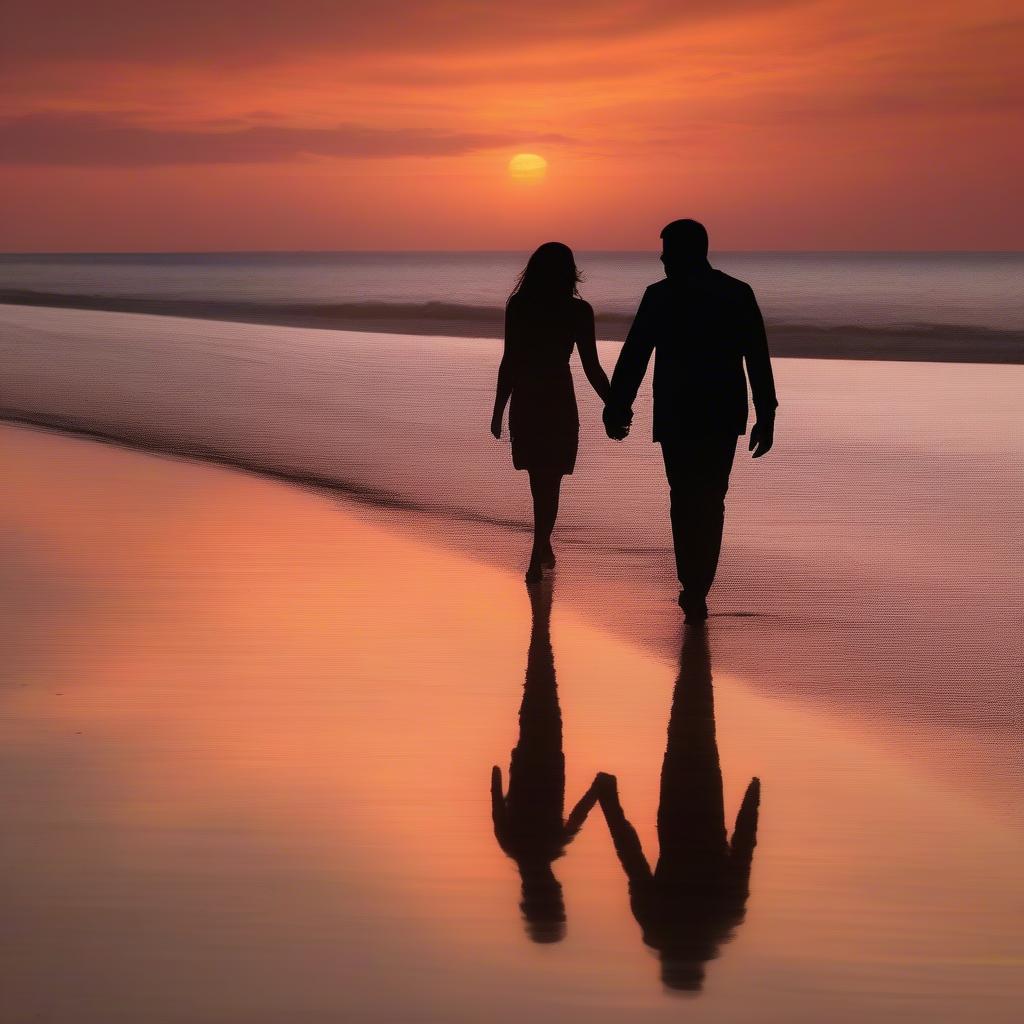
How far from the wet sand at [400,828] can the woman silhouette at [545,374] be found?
954 mm

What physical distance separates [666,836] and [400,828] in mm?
859

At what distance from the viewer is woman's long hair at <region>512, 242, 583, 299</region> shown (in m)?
8.97

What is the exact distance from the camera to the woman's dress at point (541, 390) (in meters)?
9.19

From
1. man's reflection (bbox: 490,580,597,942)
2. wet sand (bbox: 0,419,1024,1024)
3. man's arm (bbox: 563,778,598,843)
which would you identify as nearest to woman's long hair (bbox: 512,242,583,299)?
wet sand (bbox: 0,419,1024,1024)

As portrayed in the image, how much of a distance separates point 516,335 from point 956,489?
5369 millimetres

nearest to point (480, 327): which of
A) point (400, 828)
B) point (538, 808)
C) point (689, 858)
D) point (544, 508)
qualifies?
point (544, 508)

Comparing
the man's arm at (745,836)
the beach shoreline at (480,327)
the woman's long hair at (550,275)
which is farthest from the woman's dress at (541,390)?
the beach shoreline at (480,327)

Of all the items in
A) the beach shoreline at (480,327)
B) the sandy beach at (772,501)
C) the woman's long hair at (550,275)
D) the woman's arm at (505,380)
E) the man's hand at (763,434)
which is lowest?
the sandy beach at (772,501)

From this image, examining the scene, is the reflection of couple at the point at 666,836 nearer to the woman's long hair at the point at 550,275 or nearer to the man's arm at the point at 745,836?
the man's arm at the point at 745,836

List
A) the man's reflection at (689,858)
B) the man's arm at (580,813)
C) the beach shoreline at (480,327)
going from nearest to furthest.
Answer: the man's reflection at (689,858), the man's arm at (580,813), the beach shoreline at (480,327)

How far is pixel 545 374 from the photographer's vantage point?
9312 mm

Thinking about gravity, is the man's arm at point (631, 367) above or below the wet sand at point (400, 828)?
above

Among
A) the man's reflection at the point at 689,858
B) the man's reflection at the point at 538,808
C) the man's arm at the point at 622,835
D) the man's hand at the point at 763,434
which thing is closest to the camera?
the man's reflection at the point at 689,858

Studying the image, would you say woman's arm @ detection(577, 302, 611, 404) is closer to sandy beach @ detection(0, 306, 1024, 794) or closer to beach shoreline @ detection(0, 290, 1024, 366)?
sandy beach @ detection(0, 306, 1024, 794)
